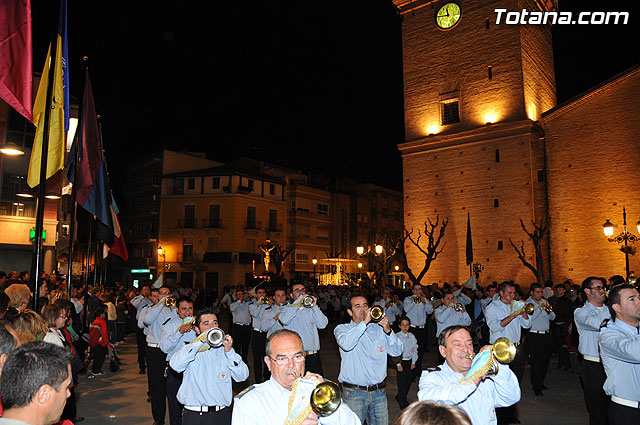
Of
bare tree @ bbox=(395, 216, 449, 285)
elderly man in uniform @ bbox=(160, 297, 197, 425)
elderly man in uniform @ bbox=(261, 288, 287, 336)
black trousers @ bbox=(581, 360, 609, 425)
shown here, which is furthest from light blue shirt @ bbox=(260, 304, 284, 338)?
bare tree @ bbox=(395, 216, 449, 285)

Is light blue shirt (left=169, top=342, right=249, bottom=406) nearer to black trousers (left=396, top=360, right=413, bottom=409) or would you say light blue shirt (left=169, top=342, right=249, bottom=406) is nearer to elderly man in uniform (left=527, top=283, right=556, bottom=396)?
black trousers (left=396, top=360, right=413, bottom=409)

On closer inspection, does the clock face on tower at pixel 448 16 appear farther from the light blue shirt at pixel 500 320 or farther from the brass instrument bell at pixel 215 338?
the brass instrument bell at pixel 215 338

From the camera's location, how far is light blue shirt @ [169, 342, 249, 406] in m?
5.73

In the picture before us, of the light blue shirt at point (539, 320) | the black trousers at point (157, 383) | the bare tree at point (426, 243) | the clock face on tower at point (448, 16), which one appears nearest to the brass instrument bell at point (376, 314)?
the black trousers at point (157, 383)

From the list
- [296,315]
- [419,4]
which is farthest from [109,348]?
[419,4]

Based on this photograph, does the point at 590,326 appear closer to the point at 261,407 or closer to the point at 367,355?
the point at 367,355

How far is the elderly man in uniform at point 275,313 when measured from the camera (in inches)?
423

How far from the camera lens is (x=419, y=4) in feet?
115

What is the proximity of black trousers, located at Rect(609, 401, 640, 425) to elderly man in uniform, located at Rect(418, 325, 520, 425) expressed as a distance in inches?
81.2

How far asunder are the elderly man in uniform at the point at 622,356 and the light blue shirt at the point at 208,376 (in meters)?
4.03

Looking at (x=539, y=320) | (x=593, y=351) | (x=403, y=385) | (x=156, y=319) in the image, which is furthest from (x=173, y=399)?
(x=539, y=320)

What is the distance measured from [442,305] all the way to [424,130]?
24.2 meters

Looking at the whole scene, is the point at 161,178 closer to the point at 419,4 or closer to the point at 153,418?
the point at 419,4

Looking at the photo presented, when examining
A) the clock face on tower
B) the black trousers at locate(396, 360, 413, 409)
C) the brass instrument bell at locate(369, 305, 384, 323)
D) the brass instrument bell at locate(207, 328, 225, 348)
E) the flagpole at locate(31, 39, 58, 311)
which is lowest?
the black trousers at locate(396, 360, 413, 409)
